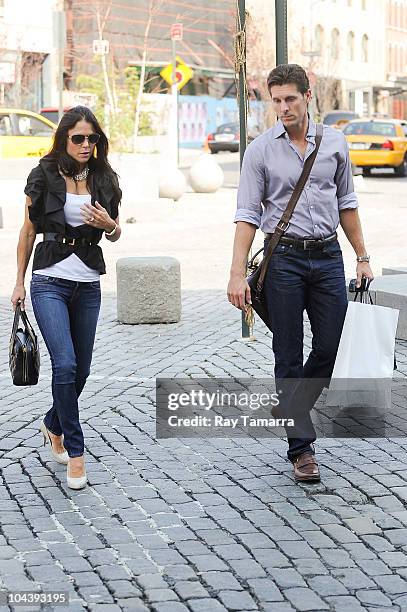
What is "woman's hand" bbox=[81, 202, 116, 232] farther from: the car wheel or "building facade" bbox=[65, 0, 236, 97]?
"building facade" bbox=[65, 0, 236, 97]

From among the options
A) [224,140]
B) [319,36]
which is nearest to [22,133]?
[224,140]

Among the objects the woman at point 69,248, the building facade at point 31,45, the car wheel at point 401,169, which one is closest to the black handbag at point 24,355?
the woman at point 69,248

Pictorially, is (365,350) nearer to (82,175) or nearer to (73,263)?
(73,263)

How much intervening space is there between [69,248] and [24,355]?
544 mm

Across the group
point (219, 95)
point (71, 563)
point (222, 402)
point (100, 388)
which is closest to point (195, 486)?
point (71, 563)

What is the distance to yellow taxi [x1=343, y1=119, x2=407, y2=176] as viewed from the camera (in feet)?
112

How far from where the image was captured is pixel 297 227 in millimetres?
5996

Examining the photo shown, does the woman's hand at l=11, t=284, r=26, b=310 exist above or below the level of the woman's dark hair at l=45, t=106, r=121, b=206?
below

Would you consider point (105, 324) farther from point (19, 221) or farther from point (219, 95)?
point (219, 95)

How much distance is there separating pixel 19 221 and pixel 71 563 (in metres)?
15.6

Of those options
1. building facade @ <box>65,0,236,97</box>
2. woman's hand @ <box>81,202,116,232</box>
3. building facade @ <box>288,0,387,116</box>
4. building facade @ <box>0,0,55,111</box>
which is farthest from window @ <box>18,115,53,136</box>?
building facade @ <box>288,0,387,116</box>

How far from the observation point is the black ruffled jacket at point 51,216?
6125 millimetres

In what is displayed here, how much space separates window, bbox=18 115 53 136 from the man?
26955 millimetres

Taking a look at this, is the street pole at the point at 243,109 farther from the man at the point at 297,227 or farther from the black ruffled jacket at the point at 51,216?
the black ruffled jacket at the point at 51,216
